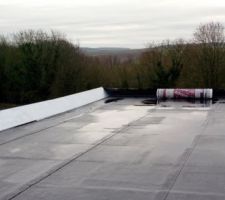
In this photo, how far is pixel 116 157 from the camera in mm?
10852

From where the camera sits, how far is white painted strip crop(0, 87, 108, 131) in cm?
1536

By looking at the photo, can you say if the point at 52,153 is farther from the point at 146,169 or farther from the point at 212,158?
the point at 212,158

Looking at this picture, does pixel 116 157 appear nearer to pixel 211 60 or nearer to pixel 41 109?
pixel 41 109

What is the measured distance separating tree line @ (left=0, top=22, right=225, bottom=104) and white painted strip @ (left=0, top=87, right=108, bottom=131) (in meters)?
19.2

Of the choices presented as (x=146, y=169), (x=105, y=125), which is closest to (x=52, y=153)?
(x=146, y=169)

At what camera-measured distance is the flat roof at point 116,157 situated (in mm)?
8117

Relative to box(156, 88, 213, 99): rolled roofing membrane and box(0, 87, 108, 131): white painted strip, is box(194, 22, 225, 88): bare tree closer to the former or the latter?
box(156, 88, 213, 99): rolled roofing membrane

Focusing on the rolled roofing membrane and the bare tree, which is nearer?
the rolled roofing membrane

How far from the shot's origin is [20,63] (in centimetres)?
4584

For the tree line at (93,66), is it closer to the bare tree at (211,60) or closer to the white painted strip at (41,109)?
the bare tree at (211,60)

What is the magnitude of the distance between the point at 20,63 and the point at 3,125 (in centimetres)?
3167

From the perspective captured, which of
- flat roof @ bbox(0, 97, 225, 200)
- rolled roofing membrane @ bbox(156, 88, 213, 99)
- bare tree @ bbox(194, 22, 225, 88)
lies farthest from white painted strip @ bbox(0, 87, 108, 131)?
bare tree @ bbox(194, 22, 225, 88)

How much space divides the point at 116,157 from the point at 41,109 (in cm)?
761

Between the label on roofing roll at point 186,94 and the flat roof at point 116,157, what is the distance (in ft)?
19.0
